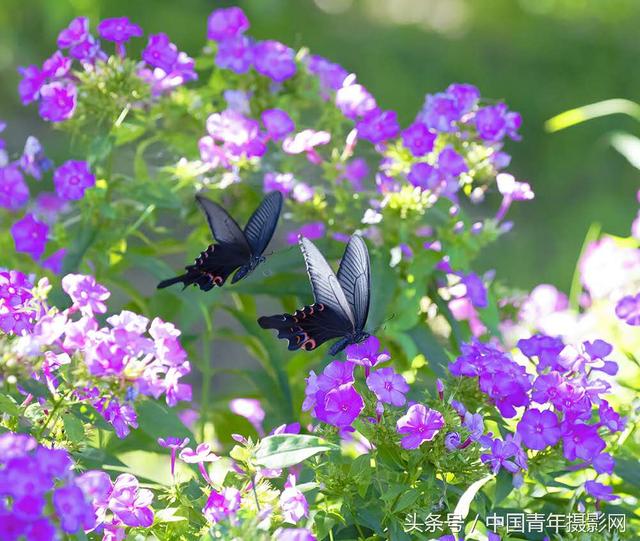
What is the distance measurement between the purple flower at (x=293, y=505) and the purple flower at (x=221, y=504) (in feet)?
0.19

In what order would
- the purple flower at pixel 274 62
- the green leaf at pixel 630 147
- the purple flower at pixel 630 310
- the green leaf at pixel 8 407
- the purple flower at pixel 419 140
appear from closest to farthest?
1. the green leaf at pixel 8 407
2. the purple flower at pixel 630 310
3. the purple flower at pixel 419 140
4. the purple flower at pixel 274 62
5. the green leaf at pixel 630 147

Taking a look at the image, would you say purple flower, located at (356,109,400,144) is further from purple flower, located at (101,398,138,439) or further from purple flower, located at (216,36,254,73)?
purple flower, located at (101,398,138,439)

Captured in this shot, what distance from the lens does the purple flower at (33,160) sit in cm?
201

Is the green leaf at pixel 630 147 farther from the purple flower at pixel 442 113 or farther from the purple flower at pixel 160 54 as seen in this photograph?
the purple flower at pixel 160 54

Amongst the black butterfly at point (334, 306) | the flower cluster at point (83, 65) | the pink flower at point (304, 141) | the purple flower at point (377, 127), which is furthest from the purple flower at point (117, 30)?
the black butterfly at point (334, 306)

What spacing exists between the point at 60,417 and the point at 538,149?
18.5ft

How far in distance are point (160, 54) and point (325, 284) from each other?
744 mm

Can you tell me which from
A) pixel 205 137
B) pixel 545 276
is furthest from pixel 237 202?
pixel 545 276

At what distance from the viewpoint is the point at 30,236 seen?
1937 millimetres

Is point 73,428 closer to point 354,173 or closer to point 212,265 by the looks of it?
point 212,265

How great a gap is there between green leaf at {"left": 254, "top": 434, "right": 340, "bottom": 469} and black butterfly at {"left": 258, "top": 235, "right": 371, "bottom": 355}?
229mm

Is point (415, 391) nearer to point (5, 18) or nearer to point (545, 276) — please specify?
point (545, 276)

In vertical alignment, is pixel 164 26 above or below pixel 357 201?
above

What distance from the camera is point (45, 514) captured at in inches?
43.6
